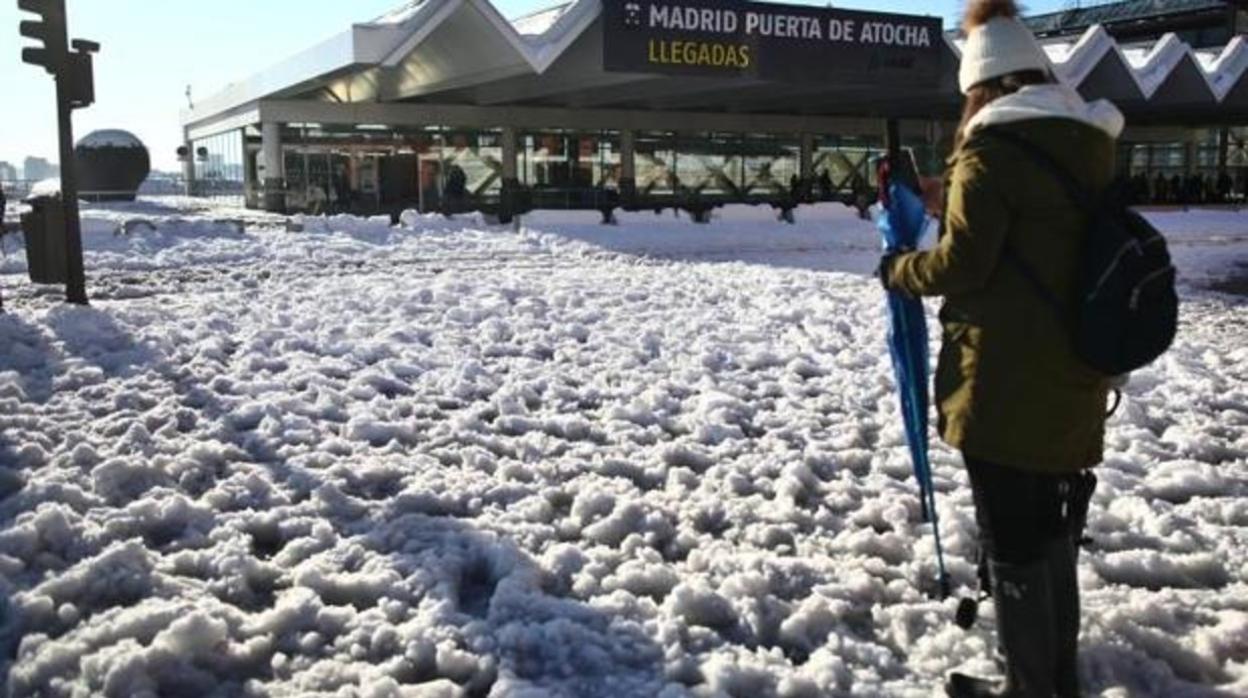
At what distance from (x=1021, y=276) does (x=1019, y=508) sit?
612 mm

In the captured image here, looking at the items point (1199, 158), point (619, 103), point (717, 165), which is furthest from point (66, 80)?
point (1199, 158)

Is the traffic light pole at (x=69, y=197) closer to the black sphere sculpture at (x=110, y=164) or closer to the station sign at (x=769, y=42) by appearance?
the station sign at (x=769, y=42)

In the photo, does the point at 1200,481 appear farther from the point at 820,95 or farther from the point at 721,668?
the point at 820,95

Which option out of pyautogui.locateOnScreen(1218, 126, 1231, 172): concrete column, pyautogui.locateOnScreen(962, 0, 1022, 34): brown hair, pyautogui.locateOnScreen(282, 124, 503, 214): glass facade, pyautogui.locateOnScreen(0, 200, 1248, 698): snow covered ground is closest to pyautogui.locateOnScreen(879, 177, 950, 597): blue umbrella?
pyautogui.locateOnScreen(0, 200, 1248, 698): snow covered ground

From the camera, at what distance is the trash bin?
1042cm

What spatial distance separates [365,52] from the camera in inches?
944

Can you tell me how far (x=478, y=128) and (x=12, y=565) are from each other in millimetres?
31821

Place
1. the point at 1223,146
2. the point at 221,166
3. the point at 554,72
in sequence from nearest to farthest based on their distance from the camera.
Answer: the point at 554,72
the point at 221,166
the point at 1223,146

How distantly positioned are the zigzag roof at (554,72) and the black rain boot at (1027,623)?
23168 mm

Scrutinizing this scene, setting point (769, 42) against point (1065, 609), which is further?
point (769, 42)

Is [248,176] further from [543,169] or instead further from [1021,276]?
[1021,276]

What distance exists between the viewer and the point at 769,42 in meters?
26.5

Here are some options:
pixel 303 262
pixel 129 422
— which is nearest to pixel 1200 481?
pixel 129 422

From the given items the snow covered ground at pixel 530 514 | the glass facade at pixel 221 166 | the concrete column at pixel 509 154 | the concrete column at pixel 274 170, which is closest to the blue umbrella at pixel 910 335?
the snow covered ground at pixel 530 514
